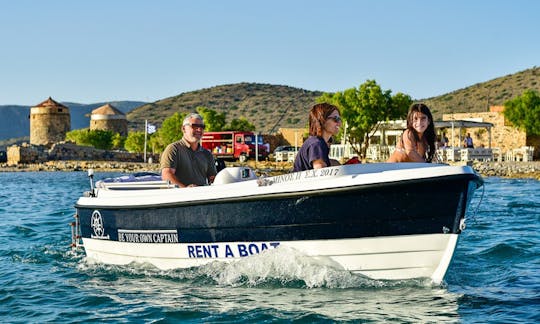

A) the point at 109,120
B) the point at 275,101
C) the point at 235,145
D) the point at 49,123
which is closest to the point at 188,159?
the point at 235,145

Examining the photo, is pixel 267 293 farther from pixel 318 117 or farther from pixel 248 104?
pixel 248 104

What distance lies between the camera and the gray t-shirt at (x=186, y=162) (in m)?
8.92

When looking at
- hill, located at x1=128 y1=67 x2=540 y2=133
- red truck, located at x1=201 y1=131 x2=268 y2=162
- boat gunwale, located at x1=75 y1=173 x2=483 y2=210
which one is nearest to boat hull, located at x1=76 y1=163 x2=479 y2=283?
boat gunwale, located at x1=75 y1=173 x2=483 y2=210

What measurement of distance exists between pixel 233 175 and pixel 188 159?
45.7 inches

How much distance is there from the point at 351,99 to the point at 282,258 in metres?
34.9

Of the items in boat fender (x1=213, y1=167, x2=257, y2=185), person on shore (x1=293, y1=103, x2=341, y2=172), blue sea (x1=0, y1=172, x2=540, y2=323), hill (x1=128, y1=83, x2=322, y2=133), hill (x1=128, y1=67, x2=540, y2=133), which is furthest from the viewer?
hill (x1=128, y1=83, x2=322, y2=133)

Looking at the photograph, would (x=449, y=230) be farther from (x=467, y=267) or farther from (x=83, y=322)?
(x=83, y=322)

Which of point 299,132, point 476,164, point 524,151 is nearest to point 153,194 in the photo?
point 476,164

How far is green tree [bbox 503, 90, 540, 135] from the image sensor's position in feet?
140

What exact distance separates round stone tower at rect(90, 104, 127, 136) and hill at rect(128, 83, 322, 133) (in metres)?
16.6

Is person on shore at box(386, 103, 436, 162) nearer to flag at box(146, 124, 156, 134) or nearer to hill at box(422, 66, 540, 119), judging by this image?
flag at box(146, 124, 156, 134)

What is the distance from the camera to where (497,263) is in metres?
9.59

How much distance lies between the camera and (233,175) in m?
8.07

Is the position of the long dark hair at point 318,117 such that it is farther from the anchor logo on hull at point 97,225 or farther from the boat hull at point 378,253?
the anchor logo on hull at point 97,225
